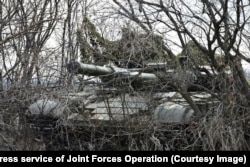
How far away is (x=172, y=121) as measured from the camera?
22.5 feet

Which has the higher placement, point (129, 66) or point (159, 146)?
point (129, 66)

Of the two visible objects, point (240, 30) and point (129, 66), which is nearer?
point (240, 30)

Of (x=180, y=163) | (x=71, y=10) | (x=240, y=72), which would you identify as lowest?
(x=180, y=163)

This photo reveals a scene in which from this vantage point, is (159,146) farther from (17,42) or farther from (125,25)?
(17,42)

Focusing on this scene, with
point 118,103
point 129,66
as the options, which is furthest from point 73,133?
point 129,66

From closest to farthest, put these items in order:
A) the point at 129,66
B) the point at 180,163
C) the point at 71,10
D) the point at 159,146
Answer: the point at 180,163 → the point at 159,146 → the point at 129,66 → the point at 71,10

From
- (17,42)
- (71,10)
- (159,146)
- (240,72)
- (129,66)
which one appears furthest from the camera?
(71,10)

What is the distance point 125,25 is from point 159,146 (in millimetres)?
1978
